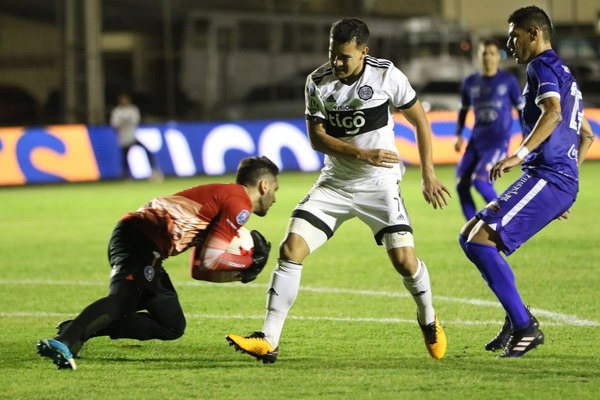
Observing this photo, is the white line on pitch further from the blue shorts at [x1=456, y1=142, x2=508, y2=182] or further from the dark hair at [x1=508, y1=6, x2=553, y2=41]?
the blue shorts at [x1=456, y1=142, x2=508, y2=182]

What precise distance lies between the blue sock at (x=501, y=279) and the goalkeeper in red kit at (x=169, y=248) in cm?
130

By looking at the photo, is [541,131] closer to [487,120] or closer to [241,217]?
[241,217]

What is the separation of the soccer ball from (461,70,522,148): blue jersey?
22.4ft

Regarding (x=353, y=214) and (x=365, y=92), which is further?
(x=353, y=214)

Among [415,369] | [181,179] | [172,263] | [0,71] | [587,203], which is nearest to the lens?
[415,369]

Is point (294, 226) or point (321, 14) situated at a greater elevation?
point (294, 226)

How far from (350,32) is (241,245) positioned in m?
1.42

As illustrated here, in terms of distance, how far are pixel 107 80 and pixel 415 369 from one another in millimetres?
29872

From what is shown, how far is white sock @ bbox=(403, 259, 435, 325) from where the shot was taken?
24.6 ft

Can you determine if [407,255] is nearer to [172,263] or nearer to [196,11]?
[172,263]

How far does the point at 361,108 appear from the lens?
7.51 m

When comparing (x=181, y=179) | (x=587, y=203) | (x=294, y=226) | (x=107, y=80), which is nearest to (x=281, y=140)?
(x=181, y=179)

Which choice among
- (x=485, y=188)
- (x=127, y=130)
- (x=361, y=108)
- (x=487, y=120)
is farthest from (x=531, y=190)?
(x=127, y=130)

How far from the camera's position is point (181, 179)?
25.0 metres
